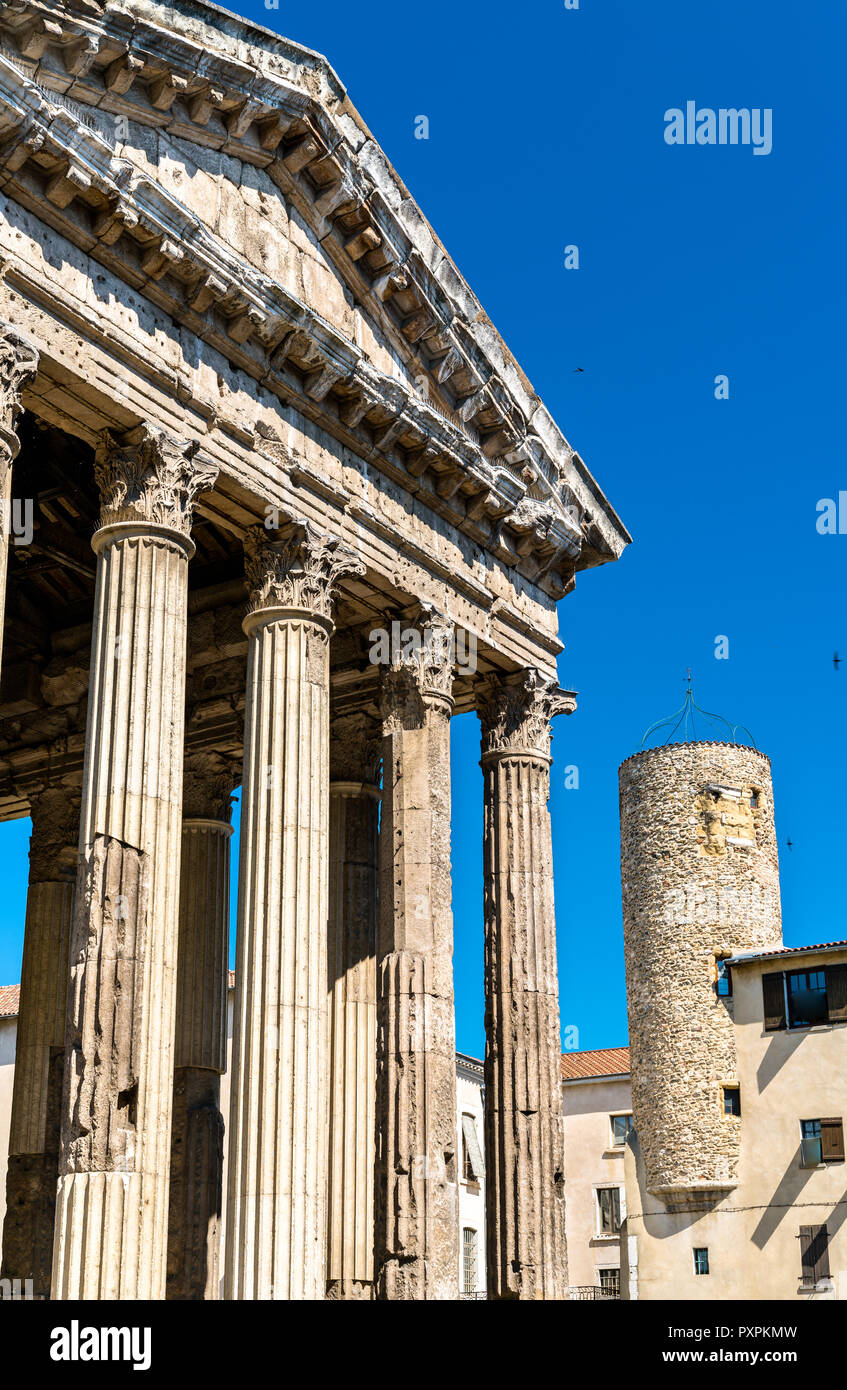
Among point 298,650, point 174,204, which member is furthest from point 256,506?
point 174,204

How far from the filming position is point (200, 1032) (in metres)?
22.2

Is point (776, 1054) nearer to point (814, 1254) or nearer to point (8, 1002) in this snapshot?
point (814, 1254)

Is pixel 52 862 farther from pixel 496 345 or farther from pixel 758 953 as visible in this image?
pixel 758 953

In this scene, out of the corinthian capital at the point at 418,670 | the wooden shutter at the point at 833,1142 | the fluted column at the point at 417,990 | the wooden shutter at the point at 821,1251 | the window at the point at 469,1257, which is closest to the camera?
the fluted column at the point at 417,990

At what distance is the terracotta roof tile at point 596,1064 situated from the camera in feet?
182

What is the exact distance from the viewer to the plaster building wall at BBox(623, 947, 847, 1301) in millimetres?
43250

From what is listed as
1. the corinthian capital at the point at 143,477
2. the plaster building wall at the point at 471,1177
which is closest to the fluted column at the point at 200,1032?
the corinthian capital at the point at 143,477

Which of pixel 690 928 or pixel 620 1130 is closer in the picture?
pixel 690 928

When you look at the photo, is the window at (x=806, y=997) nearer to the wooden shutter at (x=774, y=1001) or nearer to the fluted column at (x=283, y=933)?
the wooden shutter at (x=774, y=1001)

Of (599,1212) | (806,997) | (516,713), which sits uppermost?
(806,997)

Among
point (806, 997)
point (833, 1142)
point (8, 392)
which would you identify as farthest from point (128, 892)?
point (806, 997)

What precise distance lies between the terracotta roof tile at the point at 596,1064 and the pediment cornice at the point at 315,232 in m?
35.1

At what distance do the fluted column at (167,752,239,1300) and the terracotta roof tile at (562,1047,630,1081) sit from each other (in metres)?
33.9

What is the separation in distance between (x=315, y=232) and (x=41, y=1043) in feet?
36.1
